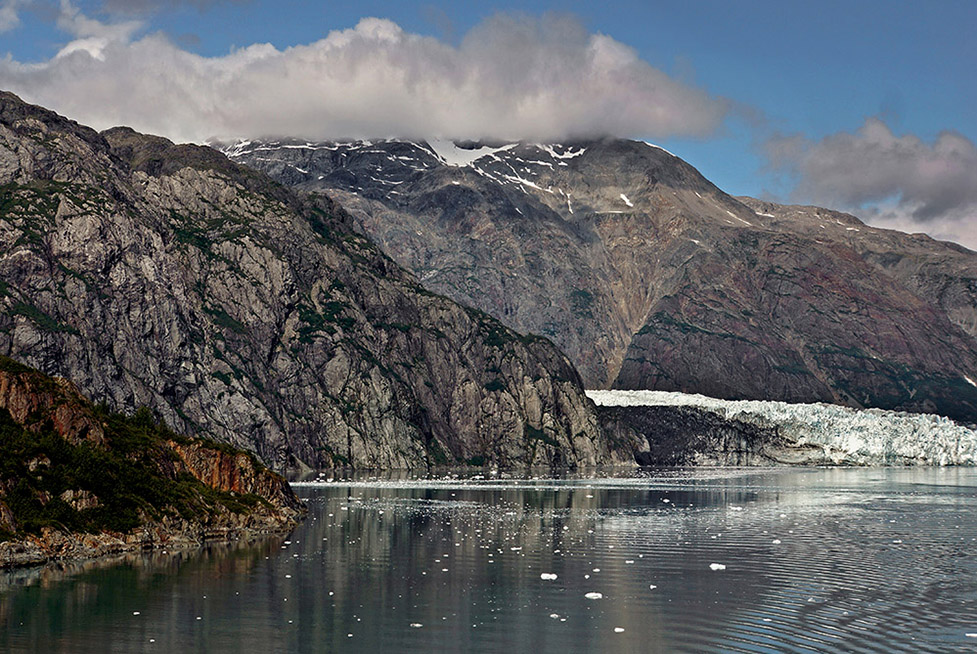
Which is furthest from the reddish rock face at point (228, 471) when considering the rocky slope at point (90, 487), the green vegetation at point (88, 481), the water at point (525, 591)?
the green vegetation at point (88, 481)

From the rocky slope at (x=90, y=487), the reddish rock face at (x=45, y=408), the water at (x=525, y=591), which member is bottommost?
the water at (x=525, y=591)

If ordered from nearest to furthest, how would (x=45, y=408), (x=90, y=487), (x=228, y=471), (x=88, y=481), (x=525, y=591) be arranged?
(x=525, y=591), (x=88, y=481), (x=90, y=487), (x=45, y=408), (x=228, y=471)

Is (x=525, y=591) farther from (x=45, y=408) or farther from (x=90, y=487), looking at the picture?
(x=45, y=408)

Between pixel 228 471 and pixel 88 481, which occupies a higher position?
pixel 88 481

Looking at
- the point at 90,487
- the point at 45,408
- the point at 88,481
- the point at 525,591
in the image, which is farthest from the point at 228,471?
the point at 525,591

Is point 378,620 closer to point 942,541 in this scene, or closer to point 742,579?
point 742,579

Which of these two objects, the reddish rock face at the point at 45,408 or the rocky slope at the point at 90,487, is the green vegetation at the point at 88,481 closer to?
the rocky slope at the point at 90,487
